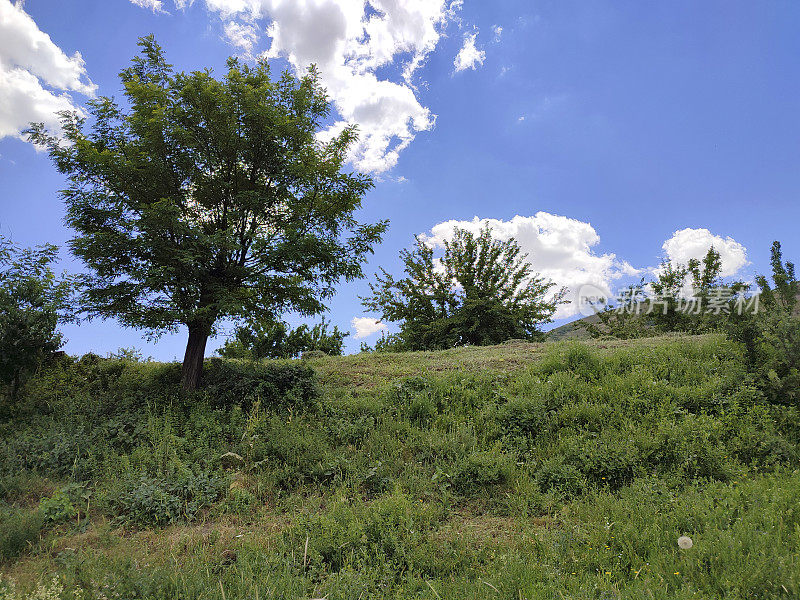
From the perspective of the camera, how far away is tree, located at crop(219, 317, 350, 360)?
20266mm

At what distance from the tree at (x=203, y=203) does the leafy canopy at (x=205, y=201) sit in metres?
0.03

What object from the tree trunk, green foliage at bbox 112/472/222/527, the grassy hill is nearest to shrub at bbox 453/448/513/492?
the grassy hill

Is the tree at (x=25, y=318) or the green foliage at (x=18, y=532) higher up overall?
the tree at (x=25, y=318)

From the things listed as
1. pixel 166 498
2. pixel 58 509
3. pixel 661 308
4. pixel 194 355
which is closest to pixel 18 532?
pixel 58 509

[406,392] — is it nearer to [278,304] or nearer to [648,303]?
[278,304]

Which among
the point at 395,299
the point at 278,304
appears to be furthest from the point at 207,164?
the point at 395,299

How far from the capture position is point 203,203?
1112 centimetres

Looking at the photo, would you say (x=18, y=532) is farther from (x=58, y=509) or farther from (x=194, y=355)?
(x=194, y=355)

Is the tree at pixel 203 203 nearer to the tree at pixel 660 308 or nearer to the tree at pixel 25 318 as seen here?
the tree at pixel 25 318

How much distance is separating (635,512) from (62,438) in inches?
376

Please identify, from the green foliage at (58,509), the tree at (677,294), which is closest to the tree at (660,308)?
the tree at (677,294)

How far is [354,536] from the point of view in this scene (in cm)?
479

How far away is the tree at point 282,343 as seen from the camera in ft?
66.5

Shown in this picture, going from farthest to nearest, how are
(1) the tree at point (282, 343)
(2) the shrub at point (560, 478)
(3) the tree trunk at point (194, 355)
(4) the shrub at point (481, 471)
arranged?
(1) the tree at point (282, 343) < (3) the tree trunk at point (194, 355) < (4) the shrub at point (481, 471) < (2) the shrub at point (560, 478)
